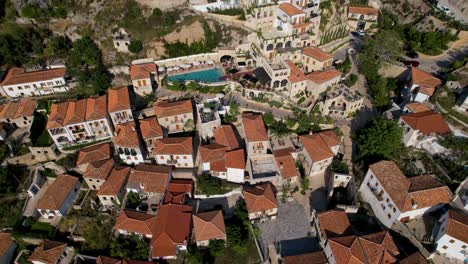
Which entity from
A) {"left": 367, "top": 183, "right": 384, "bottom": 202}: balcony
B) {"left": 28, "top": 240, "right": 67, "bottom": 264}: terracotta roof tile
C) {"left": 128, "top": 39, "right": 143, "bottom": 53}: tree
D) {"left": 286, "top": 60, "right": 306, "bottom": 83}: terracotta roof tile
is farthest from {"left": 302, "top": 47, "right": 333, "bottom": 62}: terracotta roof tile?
{"left": 28, "top": 240, "right": 67, "bottom": 264}: terracotta roof tile

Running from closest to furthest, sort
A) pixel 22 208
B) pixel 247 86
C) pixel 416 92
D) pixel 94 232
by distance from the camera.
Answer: pixel 94 232 → pixel 22 208 → pixel 416 92 → pixel 247 86

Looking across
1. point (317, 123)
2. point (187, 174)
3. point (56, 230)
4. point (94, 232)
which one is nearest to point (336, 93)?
point (317, 123)

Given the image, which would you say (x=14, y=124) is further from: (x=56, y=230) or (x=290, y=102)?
(x=290, y=102)

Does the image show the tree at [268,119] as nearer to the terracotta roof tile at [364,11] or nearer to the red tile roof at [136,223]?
the red tile roof at [136,223]

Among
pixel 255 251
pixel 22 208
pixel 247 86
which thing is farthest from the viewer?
pixel 247 86

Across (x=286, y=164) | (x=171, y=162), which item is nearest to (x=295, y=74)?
(x=286, y=164)

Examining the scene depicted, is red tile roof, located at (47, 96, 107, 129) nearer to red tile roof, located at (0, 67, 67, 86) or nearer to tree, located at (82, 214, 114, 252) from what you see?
red tile roof, located at (0, 67, 67, 86)

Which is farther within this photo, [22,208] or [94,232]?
[22,208]

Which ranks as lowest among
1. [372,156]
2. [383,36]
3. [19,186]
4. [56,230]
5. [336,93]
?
[56,230]

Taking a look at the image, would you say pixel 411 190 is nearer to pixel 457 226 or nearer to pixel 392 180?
pixel 392 180
